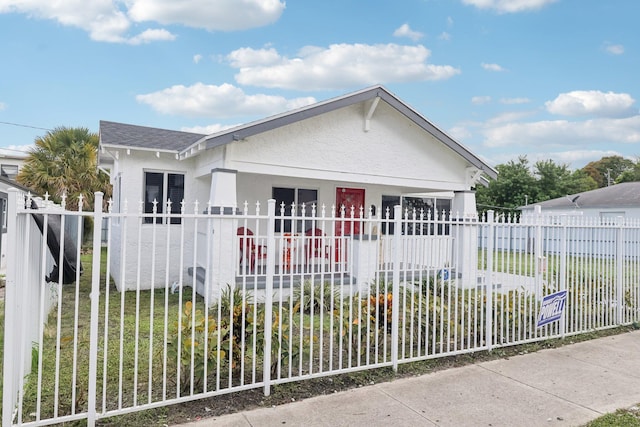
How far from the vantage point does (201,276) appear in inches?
358

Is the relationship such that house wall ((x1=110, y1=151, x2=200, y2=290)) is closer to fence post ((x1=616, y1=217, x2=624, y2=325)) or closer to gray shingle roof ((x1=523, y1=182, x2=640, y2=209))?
fence post ((x1=616, y1=217, x2=624, y2=325))

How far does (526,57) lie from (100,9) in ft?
46.5

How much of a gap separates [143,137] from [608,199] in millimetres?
25287

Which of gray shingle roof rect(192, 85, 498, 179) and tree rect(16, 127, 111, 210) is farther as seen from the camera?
tree rect(16, 127, 111, 210)

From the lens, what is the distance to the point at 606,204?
23.0 m

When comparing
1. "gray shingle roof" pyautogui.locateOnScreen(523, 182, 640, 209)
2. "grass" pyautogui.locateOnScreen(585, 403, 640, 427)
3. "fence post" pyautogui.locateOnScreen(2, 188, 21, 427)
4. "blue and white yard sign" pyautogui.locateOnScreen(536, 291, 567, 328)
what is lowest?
"grass" pyautogui.locateOnScreen(585, 403, 640, 427)

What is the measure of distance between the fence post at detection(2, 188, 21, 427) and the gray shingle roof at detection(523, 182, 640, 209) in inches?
1037

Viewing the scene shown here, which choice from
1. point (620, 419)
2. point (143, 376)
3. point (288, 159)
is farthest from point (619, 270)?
point (143, 376)

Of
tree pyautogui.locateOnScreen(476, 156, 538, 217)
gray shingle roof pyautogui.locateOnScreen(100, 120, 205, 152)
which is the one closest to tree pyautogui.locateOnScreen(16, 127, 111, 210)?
gray shingle roof pyautogui.locateOnScreen(100, 120, 205, 152)

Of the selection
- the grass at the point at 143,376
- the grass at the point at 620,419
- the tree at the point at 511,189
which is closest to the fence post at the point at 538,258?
the grass at the point at 143,376

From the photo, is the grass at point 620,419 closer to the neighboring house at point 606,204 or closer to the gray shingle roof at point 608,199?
the neighboring house at point 606,204

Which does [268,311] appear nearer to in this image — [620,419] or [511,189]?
[620,419]

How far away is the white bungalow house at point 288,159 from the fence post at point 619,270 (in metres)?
4.33

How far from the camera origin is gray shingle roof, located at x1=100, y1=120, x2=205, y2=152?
10008 mm
